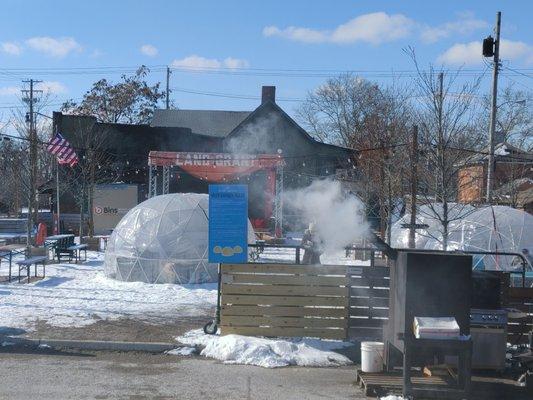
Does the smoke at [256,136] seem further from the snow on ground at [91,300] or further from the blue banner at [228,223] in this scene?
the blue banner at [228,223]

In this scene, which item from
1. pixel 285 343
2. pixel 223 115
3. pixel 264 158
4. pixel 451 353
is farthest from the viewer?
pixel 223 115

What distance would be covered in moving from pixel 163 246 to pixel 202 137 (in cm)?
2783

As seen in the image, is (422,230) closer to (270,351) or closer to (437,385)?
(270,351)

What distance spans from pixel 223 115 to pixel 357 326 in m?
37.3

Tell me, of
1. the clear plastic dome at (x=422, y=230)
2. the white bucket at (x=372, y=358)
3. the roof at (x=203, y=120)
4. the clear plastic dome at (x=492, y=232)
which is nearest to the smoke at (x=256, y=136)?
the roof at (x=203, y=120)

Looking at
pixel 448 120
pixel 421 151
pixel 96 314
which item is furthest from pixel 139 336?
pixel 421 151

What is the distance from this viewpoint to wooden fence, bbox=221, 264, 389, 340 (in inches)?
388

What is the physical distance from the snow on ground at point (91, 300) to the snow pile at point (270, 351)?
2.25m

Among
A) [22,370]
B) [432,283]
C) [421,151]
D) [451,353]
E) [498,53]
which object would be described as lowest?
[22,370]

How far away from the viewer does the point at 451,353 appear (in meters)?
6.89

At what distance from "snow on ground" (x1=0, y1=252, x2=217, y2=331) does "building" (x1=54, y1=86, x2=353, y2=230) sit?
1747cm

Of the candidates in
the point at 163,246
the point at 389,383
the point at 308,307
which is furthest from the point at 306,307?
the point at 163,246

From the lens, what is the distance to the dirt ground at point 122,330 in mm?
9852

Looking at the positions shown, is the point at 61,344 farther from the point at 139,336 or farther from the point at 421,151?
the point at 421,151
